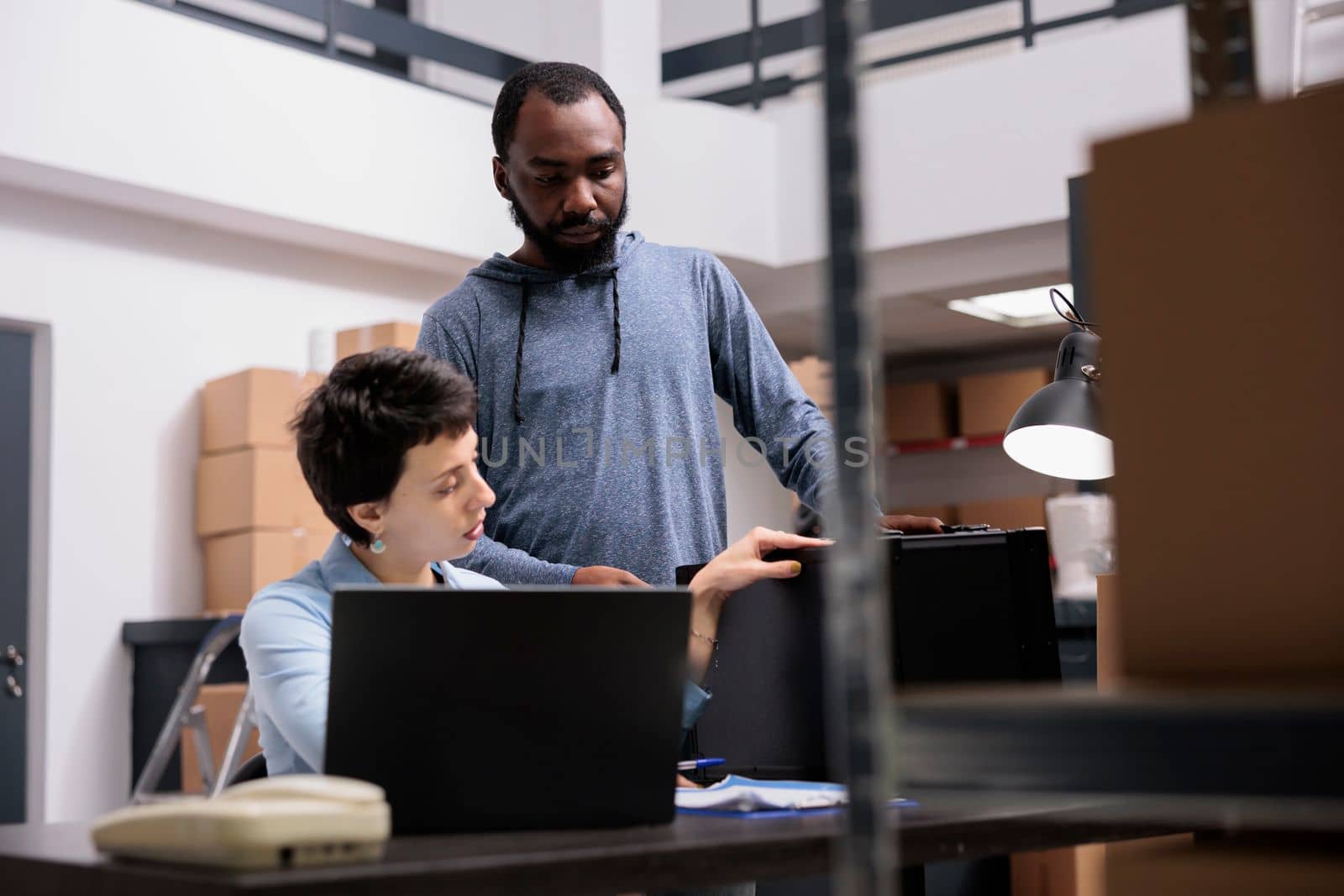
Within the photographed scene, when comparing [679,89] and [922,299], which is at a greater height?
[679,89]

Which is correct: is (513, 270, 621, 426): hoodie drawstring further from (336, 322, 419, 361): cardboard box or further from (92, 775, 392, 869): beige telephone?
(336, 322, 419, 361): cardboard box

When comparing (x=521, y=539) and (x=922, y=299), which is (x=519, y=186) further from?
(x=922, y=299)

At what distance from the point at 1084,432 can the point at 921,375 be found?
20.4 ft

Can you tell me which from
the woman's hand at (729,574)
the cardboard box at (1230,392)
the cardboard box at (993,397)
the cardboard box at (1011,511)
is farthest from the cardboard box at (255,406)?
the cardboard box at (1230,392)

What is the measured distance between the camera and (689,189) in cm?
574

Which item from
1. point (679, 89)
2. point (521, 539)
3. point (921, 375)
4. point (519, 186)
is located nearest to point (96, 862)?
point (521, 539)

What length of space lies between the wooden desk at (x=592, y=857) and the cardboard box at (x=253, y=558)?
12.0 feet

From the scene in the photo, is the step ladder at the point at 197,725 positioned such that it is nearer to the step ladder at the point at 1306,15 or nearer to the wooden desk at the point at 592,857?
the wooden desk at the point at 592,857

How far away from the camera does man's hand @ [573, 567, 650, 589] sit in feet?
5.03

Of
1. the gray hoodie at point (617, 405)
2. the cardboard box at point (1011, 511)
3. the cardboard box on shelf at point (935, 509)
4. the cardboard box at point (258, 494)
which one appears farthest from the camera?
the cardboard box on shelf at point (935, 509)

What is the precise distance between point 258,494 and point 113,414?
1.90 ft

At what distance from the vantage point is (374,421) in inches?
54.7

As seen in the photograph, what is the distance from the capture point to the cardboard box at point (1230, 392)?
1.91 feet

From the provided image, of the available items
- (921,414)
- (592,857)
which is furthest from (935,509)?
(592,857)
